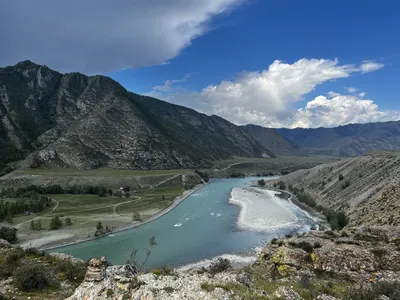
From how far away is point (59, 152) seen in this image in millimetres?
191750

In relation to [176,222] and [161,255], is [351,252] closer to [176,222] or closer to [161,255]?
[161,255]

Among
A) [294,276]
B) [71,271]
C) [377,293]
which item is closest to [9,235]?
[71,271]

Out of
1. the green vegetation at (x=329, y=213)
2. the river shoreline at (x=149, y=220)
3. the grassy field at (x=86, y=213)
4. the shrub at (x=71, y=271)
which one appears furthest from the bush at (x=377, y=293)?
the grassy field at (x=86, y=213)

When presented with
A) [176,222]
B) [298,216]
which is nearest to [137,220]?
[176,222]

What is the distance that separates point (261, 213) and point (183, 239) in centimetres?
3043

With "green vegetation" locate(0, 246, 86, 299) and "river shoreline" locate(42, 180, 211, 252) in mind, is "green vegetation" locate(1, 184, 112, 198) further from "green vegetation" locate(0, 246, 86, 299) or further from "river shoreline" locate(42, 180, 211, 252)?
"green vegetation" locate(0, 246, 86, 299)

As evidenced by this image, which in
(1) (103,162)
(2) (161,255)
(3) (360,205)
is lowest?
(2) (161,255)

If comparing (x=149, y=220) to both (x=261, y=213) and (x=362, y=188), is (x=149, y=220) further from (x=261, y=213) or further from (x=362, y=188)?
(x=362, y=188)

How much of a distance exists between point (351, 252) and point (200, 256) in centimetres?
2879

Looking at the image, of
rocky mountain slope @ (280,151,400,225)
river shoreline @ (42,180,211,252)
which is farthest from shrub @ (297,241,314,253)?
river shoreline @ (42,180,211,252)

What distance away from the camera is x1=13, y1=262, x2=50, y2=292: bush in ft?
66.8

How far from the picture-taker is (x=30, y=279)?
20.5 metres

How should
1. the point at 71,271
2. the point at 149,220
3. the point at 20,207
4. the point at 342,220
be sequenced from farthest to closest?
1. the point at 20,207
2. the point at 149,220
3. the point at 342,220
4. the point at 71,271

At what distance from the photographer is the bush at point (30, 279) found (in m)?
20.4
